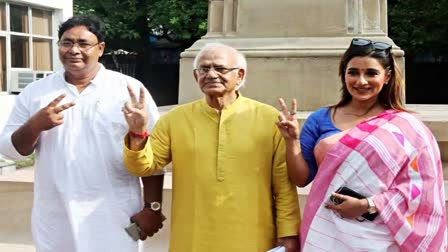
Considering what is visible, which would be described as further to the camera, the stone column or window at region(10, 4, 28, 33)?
window at region(10, 4, 28, 33)

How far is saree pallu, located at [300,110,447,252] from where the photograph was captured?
2.32 meters

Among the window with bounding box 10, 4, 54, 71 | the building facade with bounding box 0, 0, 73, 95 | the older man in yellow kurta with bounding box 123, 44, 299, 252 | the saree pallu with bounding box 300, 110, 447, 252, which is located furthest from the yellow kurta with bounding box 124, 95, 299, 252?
the window with bounding box 10, 4, 54, 71

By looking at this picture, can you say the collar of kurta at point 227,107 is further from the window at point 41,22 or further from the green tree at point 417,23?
the window at point 41,22

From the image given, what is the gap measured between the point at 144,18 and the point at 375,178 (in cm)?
1977

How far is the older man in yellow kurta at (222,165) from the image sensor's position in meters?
2.58

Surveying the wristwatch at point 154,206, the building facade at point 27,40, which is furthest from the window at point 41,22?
the wristwatch at point 154,206

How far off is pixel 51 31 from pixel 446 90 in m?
13.5

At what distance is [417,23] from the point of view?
59.6 ft

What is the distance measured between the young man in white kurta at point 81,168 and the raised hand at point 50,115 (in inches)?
3.7

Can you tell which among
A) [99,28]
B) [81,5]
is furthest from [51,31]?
[99,28]

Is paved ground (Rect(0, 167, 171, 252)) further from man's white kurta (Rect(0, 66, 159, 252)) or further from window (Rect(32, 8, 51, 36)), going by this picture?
window (Rect(32, 8, 51, 36))

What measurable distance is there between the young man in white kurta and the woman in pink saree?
2.58ft

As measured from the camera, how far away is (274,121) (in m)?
2.66

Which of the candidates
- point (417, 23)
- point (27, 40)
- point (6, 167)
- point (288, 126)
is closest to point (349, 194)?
point (288, 126)
